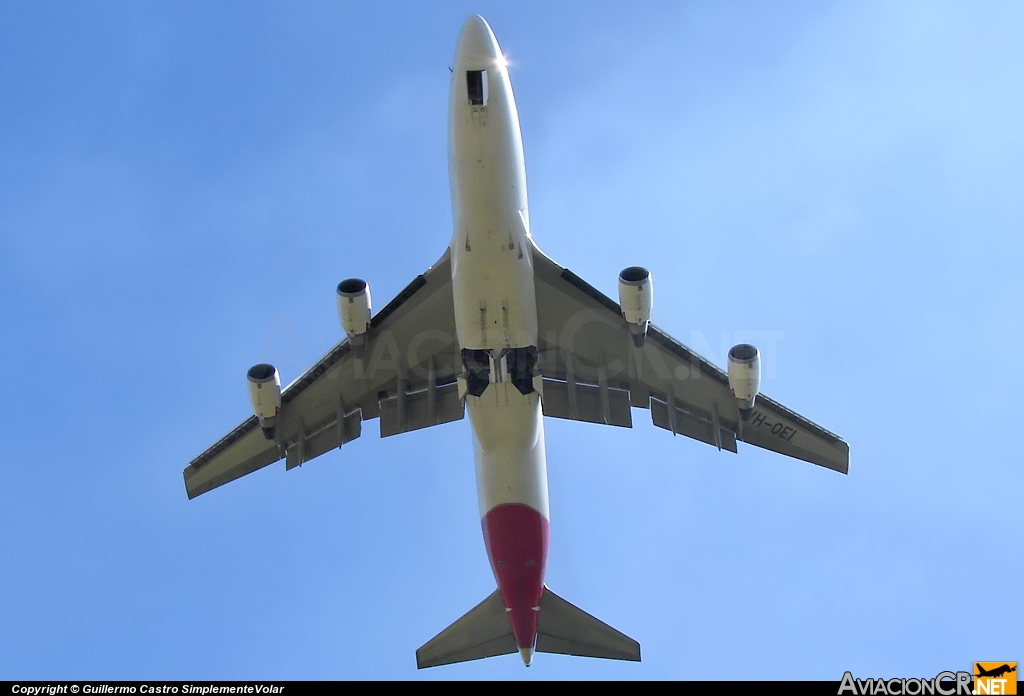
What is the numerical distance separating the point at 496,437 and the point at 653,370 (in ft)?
19.5

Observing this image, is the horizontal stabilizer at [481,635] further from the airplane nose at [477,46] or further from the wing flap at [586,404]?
the airplane nose at [477,46]

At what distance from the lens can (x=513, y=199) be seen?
25438 mm

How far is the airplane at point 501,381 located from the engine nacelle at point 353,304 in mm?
57

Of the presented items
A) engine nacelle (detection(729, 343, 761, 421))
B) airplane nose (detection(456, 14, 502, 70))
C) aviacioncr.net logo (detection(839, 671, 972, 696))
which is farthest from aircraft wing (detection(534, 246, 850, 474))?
aviacioncr.net logo (detection(839, 671, 972, 696))

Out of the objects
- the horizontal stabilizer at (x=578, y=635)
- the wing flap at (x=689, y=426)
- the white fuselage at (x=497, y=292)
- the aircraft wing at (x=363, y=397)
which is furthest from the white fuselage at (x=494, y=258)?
the wing flap at (x=689, y=426)

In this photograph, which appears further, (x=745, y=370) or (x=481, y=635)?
(x=481, y=635)

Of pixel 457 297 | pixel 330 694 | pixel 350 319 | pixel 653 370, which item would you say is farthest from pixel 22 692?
pixel 653 370

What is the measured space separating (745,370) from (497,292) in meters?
7.16

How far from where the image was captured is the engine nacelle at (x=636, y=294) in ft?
86.9

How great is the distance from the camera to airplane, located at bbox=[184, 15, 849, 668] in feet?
83.0

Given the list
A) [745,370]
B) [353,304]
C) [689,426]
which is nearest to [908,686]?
[745,370]

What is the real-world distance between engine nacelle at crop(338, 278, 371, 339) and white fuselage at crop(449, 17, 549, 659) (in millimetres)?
2636

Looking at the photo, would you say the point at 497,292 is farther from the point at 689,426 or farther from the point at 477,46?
the point at 689,426

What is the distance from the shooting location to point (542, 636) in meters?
30.0
